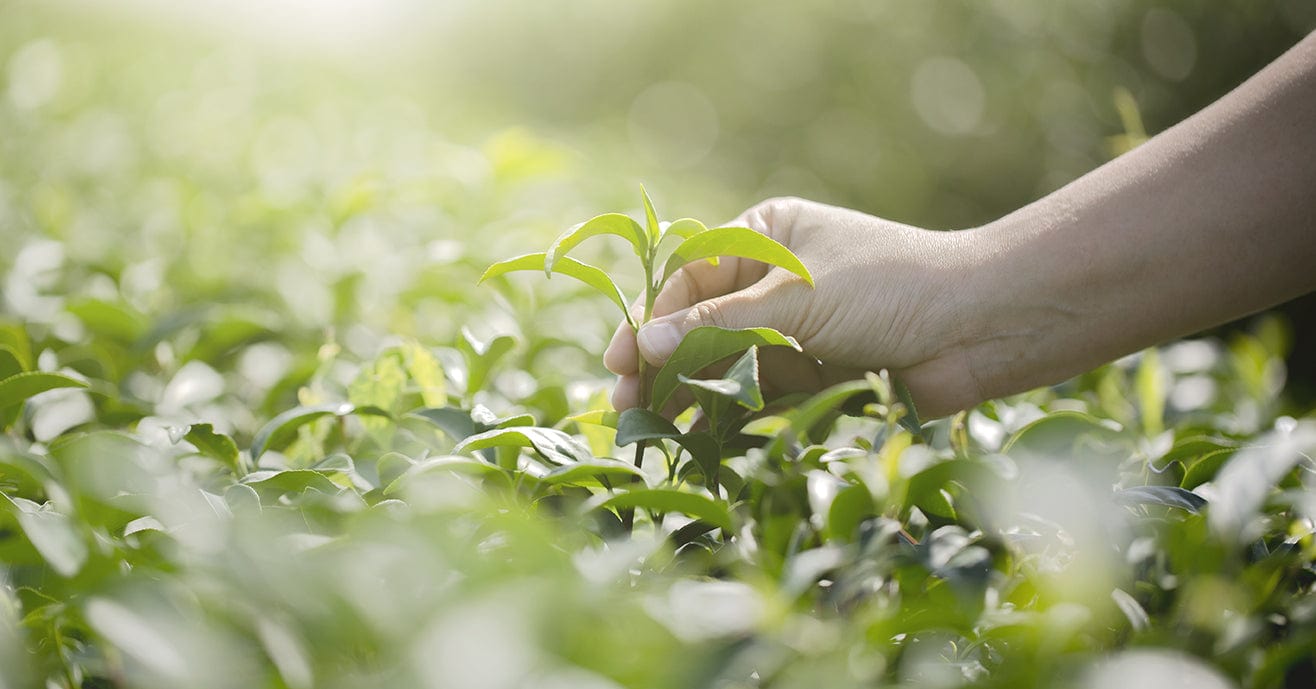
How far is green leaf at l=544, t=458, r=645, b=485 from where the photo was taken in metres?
0.79

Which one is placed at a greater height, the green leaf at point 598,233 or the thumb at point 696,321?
the green leaf at point 598,233

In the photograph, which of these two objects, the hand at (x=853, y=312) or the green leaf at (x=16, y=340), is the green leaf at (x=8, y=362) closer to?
the green leaf at (x=16, y=340)

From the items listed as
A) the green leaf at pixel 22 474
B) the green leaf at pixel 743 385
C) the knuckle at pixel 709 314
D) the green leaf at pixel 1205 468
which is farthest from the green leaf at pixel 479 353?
the green leaf at pixel 1205 468

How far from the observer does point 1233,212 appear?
1150 mm

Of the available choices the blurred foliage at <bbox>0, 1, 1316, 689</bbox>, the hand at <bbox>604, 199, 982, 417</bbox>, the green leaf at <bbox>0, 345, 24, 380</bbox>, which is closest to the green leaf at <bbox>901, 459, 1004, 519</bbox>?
the blurred foliage at <bbox>0, 1, 1316, 689</bbox>

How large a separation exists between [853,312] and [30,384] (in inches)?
35.7

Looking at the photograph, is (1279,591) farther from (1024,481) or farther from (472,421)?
(472,421)

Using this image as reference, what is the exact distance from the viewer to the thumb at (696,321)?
1.01 m

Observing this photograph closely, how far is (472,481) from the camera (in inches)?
34.2

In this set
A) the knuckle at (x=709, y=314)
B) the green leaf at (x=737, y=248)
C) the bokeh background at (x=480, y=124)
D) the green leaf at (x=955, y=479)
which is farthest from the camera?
the bokeh background at (x=480, y=124)

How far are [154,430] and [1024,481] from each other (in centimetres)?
97

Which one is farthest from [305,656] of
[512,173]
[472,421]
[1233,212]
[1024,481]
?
[512,173]

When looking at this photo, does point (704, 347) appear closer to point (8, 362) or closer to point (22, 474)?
point (22, 474)

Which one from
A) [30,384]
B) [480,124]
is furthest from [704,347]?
[480,124]
